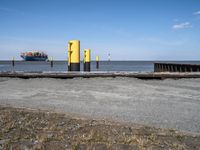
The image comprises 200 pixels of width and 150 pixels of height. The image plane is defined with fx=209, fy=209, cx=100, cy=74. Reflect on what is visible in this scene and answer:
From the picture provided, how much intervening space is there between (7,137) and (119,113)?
191 cm

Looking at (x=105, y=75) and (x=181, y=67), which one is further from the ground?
(x=181, y=67)

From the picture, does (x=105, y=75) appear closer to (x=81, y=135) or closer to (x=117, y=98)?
(x=117, y=98)

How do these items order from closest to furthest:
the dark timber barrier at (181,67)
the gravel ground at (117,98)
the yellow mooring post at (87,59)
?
the gravel ground at (117,98)
the dark timber barrier at (181,67)
the yellow mooring post at (87,59)

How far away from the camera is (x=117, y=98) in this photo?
195 inches

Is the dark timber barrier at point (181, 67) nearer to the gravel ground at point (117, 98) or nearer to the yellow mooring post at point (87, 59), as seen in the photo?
the yellow mooring post at point (87, 59)

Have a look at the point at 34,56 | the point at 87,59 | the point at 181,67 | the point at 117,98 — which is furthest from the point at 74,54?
the point at 34,56

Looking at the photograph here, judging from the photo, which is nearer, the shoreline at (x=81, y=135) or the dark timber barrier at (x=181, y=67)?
the shoreline at (x=81, y=135)

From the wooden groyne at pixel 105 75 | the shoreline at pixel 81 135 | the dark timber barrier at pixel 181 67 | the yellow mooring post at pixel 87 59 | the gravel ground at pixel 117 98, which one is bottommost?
the shoreline at pixel 81 135

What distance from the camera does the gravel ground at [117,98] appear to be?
11.9 feet

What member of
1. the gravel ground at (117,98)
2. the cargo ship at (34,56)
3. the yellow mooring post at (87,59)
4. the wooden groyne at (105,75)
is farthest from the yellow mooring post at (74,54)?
the cargo ship at (34,56)

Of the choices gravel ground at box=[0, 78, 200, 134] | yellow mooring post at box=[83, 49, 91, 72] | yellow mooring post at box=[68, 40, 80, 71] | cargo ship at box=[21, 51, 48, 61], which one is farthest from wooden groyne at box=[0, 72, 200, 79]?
cargo ship at box=[21, 51, 48, 61]

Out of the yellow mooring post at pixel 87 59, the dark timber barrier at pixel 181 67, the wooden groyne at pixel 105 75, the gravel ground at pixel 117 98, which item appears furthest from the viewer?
the yellow mooring post at pixel 87 59

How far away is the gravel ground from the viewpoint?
3.62 metres

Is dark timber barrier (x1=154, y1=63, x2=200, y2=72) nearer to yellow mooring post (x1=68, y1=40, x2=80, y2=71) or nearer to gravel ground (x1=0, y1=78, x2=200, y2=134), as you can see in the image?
gravel ground (x1=0, y1=78, x2=200, y2=134)
